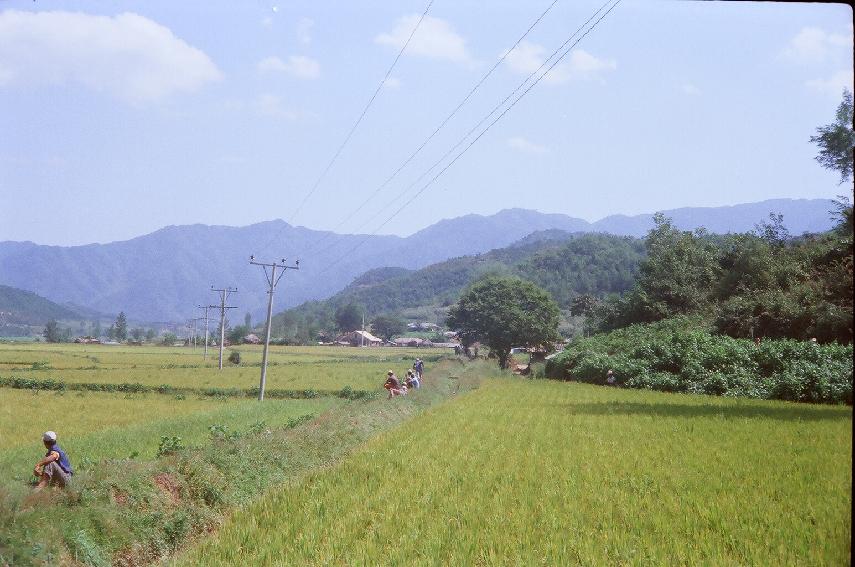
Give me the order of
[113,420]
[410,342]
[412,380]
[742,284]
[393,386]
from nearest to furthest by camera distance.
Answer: [113,420]
[393,386]
[412,380]
[742,284]
[410,342]

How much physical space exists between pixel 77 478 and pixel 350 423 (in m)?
11.9

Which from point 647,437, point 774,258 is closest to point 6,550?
point 647,437

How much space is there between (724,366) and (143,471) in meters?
29.1

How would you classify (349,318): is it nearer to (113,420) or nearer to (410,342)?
(410,342)

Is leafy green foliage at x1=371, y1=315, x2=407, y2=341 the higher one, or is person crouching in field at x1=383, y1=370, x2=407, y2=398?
leafy green foliage at x1=371, y1=315, x2=407, y2=341

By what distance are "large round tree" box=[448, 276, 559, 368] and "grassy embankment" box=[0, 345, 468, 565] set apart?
49.4 meters

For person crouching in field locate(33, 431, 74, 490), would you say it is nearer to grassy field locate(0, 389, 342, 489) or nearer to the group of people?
grassy field locate(0, 389, 342, 489)

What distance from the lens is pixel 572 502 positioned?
10.9m

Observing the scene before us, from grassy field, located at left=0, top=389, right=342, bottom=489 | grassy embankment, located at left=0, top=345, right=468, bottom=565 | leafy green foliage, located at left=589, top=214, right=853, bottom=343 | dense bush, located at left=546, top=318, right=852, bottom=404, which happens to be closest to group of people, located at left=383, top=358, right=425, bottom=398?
grassy embankment, located at left=0, top=345, right=468, bottom=565

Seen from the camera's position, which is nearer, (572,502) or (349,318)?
(572,502)

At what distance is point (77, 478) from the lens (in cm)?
1047

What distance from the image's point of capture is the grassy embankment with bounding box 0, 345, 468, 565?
8844 millimetres

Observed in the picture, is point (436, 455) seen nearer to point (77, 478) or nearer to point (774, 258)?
point (77, 478)

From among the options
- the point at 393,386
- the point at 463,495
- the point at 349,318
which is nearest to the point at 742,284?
the point at 393,386
